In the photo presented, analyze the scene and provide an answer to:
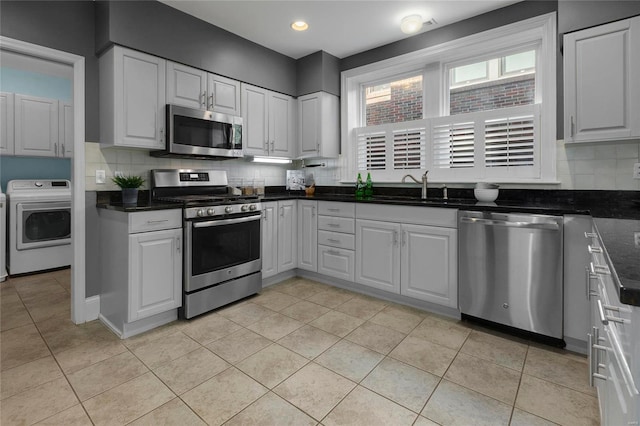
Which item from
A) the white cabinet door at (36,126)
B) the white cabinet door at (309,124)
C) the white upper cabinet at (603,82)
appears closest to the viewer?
the white upper cabinet at (603,82)

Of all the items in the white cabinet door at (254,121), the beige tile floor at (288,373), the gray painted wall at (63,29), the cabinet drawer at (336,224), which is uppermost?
the gray painted wall at (63,29)

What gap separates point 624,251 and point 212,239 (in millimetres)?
2581

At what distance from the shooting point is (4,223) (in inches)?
151

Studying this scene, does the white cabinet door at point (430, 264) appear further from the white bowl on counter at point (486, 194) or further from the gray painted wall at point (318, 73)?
the gray painted wall at point (318, 73)

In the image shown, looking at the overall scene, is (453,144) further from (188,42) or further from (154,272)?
(154,272)

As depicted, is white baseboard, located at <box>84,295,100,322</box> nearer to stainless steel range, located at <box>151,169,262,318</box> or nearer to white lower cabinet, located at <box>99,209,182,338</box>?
white lower cabinet, located at <box>99,209,182,338</box>

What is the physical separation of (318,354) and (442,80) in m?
2.86

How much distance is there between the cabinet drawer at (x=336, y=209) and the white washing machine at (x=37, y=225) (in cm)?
311

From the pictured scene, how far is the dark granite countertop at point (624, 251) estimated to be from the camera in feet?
2.20

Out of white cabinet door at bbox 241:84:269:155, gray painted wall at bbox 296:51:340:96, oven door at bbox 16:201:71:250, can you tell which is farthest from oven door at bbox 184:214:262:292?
oven door at bbox 16:201:71:250

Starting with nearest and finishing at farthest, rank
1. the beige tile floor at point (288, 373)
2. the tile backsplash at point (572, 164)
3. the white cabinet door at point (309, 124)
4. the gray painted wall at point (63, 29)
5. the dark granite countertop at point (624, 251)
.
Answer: the dark granite countertop at point (624, 251) < the beige tile floor at point (288, 373) < the gray painted wall at point (63, 29) < the tile backsplash at point (572, 164) < the white cabinet door at point (309, 124)

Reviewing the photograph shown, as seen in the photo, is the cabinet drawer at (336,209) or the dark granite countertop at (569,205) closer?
the dark granite countertop at (569,205)

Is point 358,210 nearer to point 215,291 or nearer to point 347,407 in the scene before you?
point 215,291

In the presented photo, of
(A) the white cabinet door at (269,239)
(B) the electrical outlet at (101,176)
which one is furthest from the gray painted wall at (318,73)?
(B) the electrical outlet at (101,176)
